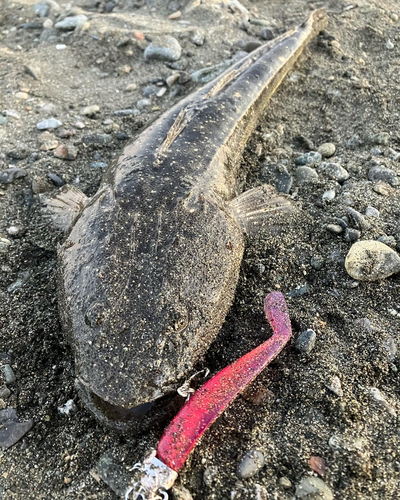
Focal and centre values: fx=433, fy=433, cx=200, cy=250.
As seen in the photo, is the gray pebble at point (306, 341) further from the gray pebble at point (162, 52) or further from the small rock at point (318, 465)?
the gray pebble at point (162, 52)

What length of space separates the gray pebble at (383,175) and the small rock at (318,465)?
9.44ft

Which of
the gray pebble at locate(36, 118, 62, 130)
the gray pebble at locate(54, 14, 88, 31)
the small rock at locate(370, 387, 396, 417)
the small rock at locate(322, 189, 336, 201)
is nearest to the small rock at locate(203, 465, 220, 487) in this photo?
the small rock at locate(370, 387, 396, 417)

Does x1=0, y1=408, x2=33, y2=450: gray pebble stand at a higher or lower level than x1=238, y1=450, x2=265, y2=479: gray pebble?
lower

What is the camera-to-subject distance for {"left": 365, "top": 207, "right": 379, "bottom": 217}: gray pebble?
12.5 feet

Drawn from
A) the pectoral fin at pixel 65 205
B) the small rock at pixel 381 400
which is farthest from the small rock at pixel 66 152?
the small rock at pixel 381 400

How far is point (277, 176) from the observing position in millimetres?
4426

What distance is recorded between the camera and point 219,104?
4.54m

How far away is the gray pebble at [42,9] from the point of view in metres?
7.03

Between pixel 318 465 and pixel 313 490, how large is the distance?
0.14 meters

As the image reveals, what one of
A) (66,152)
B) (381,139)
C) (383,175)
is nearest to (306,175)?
(383,175)

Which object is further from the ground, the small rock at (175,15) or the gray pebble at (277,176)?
the small rock at (175,15)

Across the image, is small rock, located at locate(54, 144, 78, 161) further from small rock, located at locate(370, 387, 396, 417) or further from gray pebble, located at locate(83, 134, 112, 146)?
small rock, located at locate(370, 387, 396, 417)

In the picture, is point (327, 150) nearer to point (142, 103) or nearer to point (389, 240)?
point (389, 240)

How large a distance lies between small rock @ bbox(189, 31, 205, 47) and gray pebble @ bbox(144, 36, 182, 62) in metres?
0.34
